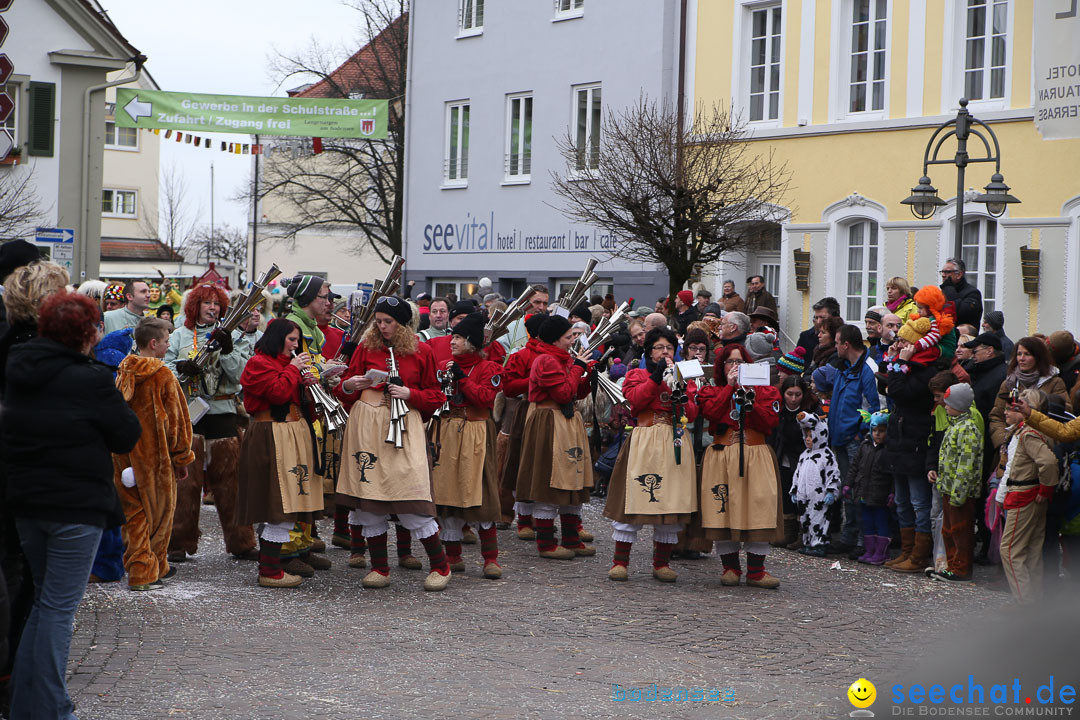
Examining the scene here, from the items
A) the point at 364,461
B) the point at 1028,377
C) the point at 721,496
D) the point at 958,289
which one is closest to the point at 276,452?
the point at 364,461

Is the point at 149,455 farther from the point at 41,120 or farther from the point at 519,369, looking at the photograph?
the point at 41,120

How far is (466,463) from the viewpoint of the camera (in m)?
9.51

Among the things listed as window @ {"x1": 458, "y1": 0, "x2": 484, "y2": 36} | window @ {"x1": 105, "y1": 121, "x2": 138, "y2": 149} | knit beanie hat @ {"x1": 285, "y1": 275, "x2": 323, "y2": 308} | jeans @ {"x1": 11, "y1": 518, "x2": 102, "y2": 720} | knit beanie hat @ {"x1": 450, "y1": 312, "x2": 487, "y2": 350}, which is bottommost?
jeans @ {"x1": 11, "y1": 518, "x2": 102, "y2": 720}

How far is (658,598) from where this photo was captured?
349 inches

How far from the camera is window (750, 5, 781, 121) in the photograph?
68.3 feet

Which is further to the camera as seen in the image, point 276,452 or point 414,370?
point 414,370

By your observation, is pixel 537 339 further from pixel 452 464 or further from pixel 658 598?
pixel 658 598

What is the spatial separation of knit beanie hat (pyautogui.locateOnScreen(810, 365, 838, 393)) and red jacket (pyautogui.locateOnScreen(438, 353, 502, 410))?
10.2ft

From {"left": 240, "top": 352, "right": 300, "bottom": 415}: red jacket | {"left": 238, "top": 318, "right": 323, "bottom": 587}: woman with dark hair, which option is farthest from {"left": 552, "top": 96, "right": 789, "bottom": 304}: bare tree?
{"left": 240, "top": 352, "right": 300, "bottom": 415}: red jacket

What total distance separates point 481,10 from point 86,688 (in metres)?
23.0

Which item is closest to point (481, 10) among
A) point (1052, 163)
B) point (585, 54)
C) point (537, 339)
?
point (585, 54)

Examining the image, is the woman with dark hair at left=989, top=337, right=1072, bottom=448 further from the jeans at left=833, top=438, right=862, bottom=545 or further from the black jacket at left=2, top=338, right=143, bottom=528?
the black jacket at left=2, top=338, right=143, bottom=528

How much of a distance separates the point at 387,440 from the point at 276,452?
2.52ft

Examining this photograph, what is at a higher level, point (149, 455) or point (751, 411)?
point (751, 411)
